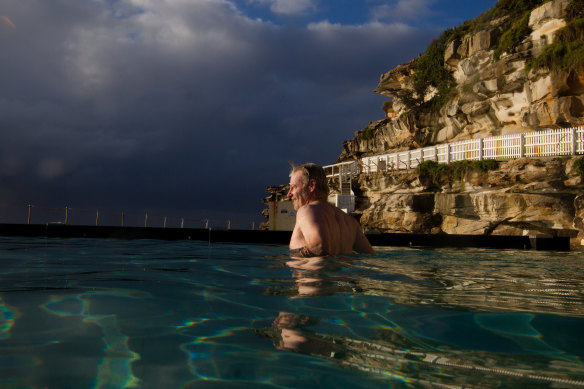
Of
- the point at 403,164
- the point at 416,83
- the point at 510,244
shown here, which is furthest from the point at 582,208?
the point at 416,83

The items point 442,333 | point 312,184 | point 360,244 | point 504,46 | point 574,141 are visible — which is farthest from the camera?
point 504,46

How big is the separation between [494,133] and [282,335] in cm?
3101

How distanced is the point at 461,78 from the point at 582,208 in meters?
18.4

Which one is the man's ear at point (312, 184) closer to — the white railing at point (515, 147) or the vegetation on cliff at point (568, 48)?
the white railing at point (515, 147)

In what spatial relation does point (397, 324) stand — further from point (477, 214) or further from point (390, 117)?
point (390, 117)

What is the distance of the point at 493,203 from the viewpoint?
64.3 ft

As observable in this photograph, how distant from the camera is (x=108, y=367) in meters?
1.33

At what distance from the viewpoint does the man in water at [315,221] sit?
447 cm

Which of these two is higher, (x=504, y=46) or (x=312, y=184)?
(x=504, y=46)

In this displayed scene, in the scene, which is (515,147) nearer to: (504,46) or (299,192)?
(504,46)

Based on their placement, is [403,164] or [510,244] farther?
[403,164]

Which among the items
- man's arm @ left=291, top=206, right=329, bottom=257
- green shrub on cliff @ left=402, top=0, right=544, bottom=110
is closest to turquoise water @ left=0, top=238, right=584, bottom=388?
man's arm @ left=291, top=206, right=329, bottom=257

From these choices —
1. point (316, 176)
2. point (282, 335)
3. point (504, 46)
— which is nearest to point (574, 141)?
point (504, 46)

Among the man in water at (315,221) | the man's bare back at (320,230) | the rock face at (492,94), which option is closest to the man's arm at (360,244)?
the man in water at (315,221)
